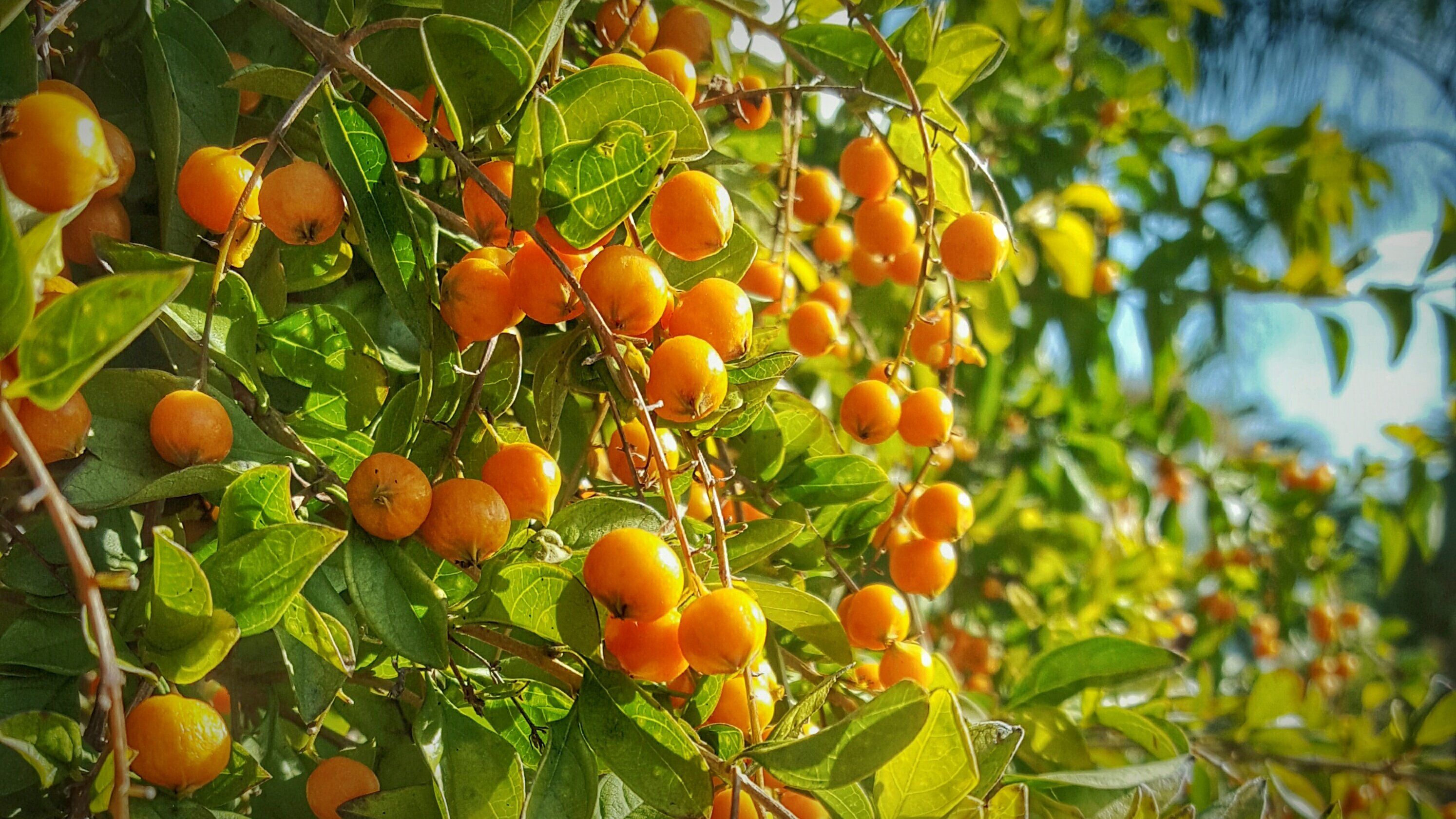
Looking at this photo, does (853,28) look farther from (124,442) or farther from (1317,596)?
(1317,596)

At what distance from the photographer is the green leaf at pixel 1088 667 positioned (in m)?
0.61

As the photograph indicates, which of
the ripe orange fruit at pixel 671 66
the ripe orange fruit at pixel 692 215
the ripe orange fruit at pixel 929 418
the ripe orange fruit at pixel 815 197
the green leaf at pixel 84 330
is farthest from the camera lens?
the ripe orange fruit at pixel 815 197

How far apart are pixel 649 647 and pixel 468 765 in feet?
0.28

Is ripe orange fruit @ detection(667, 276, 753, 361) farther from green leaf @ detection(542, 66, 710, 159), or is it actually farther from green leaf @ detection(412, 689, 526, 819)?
green leaf @ detection(412, 689, 526, 819)

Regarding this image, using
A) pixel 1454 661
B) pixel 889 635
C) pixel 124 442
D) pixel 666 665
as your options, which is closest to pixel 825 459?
pixel 889 635

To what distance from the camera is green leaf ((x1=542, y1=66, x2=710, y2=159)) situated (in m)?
0.40

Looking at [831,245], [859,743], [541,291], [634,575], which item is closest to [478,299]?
[541,291]

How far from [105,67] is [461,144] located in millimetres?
220

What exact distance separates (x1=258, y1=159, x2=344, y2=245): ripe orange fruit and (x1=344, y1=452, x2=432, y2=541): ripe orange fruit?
94 mm

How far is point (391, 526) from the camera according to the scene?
1.19ft

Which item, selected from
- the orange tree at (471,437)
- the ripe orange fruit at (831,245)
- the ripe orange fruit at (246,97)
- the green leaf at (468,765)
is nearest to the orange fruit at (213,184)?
the orange tree at (471,437)

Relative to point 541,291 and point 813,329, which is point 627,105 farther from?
point 813,329

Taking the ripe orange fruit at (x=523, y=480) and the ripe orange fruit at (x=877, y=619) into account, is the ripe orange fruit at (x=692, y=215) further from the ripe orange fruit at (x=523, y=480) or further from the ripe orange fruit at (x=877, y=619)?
the ripe orange fruit at (x=877, y=619)

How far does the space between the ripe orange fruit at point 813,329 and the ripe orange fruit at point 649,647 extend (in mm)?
261
